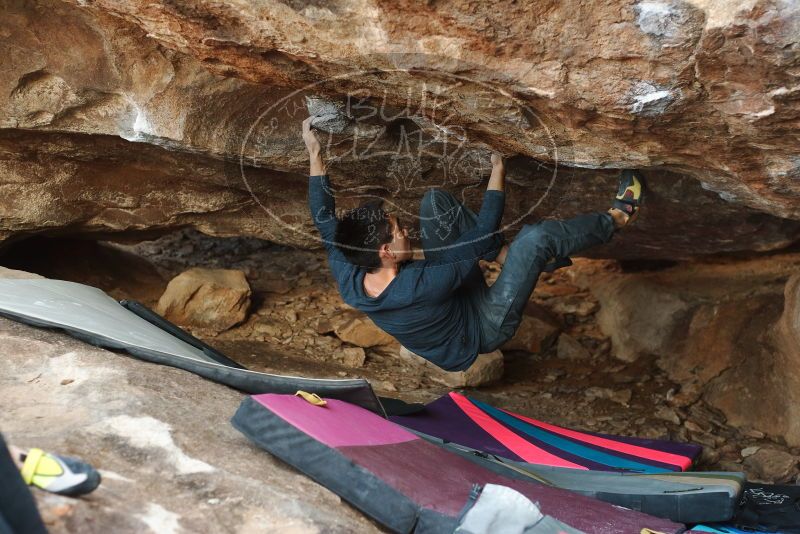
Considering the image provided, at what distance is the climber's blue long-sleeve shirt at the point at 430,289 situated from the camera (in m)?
3.25

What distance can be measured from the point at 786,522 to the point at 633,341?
2337 millimetres

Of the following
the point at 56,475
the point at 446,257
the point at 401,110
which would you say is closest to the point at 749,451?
the point at 446,257

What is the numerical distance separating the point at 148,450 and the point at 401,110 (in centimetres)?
169

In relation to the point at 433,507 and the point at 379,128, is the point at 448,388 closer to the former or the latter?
the point at 379,128

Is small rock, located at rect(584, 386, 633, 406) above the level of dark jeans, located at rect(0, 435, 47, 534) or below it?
below

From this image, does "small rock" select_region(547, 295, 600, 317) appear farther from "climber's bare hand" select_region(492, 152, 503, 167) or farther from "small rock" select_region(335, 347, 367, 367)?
"climber's bare hand" select_region(492, 152, 503, 167)

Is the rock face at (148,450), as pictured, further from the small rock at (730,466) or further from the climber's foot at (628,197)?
the small rock at (730,466)

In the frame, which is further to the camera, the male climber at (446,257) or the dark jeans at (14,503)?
the male climber at (446,257)

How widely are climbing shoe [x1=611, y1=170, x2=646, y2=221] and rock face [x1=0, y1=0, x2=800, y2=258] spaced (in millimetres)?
176

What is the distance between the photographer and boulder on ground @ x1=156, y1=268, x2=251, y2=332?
A: 5.32m

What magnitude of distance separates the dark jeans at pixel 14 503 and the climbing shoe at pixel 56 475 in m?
0.18

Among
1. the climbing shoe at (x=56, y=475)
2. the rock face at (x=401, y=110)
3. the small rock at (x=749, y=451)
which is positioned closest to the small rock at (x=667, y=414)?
the small rock at (x=749, y=451)

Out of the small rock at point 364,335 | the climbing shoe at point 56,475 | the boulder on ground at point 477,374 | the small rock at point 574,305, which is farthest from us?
the small rock at point 574,305

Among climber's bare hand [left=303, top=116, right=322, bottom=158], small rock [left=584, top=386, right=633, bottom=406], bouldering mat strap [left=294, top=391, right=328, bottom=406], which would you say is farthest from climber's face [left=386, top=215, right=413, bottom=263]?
small rock [left=584, top=386, right=633, bottom=406]
